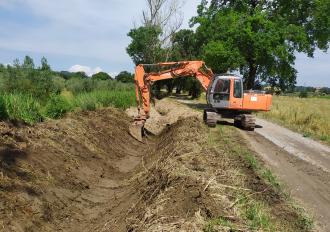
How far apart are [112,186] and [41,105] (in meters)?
6.88

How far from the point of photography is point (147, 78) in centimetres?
2091

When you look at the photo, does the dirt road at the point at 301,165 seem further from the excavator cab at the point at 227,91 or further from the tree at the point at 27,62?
the tree at the point at 27,62

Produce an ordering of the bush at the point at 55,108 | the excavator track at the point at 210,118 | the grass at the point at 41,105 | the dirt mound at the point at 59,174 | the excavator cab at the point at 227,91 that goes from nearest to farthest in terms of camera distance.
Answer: the dirt mound at the point at 59,174, the grass at the point at 41,105, the bush at the point at 55,108, the excavator track at the point at 210,118, the excavator cab at the point at 227,91

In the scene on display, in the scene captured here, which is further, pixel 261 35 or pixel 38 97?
pixel 261 35

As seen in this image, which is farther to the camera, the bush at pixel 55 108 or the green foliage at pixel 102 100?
the green foliage at pixel 102 100

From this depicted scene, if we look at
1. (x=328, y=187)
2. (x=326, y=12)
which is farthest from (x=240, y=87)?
(x=326, y=12)

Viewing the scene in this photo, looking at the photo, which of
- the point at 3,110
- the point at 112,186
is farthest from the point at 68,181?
the point at 3,110

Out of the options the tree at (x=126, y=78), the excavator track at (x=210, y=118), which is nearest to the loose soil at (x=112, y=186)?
the excavator track at (x=210, y=118)

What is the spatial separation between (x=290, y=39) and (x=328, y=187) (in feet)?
92.1

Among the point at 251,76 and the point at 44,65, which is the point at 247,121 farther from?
the point at 251,76

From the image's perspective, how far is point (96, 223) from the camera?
9.28m

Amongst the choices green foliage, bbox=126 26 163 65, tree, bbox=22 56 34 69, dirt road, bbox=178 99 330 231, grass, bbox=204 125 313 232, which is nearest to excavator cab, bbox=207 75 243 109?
dirt road, bbox=178 99 330 231

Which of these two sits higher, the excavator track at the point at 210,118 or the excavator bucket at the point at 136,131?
the excavator track at the point at 210,118

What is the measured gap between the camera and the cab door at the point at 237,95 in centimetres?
2184
